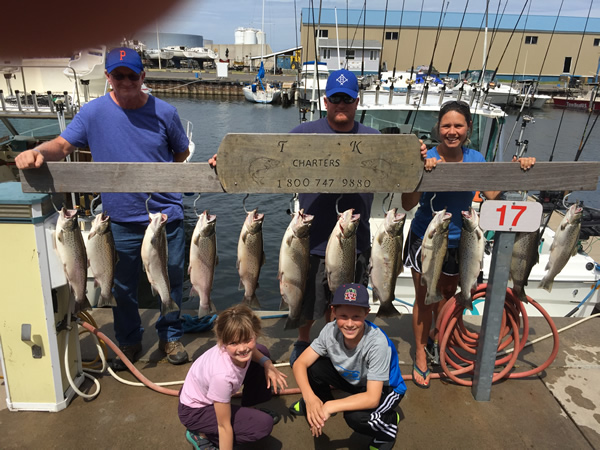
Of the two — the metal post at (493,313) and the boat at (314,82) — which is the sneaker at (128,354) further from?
the boat at (314,82)

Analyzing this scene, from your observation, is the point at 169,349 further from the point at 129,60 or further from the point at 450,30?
the point at 450,30

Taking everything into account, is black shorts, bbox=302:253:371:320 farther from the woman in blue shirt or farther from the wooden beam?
the wooden beam

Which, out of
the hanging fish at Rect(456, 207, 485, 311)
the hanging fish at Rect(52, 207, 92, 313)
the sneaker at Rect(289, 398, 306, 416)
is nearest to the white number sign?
the hanging fish at Rect(456, 207, 485, 311)

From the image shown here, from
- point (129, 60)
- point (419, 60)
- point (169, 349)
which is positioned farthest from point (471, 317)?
point (419, 60)

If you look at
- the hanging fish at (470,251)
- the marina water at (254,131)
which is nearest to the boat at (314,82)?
the marina water at (254,131)

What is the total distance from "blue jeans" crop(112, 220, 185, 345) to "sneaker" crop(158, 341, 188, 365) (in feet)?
0.14

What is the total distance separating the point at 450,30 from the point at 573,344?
178 ft

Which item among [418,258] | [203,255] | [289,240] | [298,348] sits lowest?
[298,348]

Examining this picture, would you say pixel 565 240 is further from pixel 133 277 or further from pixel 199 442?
pixel 133 277

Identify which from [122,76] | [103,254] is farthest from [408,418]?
[122,76]

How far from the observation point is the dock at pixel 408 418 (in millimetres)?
2959

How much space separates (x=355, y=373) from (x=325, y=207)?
118 cm

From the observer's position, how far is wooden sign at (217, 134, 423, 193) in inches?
110

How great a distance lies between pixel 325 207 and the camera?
3.36 m
